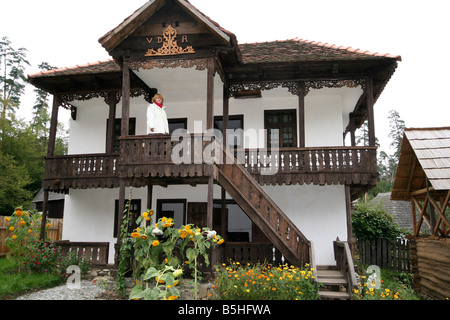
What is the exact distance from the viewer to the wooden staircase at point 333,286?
8.82 m

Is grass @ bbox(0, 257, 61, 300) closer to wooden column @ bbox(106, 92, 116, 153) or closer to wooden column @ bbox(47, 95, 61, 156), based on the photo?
wooden column @ bbox(47, 95, 61, 156)

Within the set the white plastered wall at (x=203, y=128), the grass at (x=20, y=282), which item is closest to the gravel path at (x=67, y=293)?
the grass at (x=20, y=282)

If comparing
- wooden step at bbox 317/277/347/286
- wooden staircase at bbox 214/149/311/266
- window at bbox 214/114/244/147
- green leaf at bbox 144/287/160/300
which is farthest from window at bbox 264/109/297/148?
green leaf at bbox 144/287/160/300

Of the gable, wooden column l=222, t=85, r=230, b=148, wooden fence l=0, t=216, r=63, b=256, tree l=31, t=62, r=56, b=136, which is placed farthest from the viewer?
tree l=31, t=62, r=56, b=136

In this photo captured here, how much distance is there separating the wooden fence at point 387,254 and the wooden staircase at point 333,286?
5.83 m

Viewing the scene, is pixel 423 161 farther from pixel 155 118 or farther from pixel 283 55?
pixel 155 118

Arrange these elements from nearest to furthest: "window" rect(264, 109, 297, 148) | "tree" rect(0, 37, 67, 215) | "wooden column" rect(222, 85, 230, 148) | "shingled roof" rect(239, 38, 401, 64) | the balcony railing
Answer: "shingled roof" rect(239, 38, 401, 64) < the balcony railing < "wooden column" rect(222, 85, 230, 148) < "window" rect(264, 109, 297, 148) < "tree" rect(0, 37, 67, 215)

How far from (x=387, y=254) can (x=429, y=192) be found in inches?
233

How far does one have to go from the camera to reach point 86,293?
31.0ft

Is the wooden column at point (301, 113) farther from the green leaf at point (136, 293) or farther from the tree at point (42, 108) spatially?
the tree at point (42, 108)

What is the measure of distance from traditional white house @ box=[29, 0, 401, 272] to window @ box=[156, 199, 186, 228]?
0.14 ft

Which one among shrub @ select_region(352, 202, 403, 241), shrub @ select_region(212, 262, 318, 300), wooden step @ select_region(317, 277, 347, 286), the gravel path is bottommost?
the gravel path

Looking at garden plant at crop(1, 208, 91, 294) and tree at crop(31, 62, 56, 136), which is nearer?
garden plant at crop(1, 208, 91, 294)

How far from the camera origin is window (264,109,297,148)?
1383 cm
